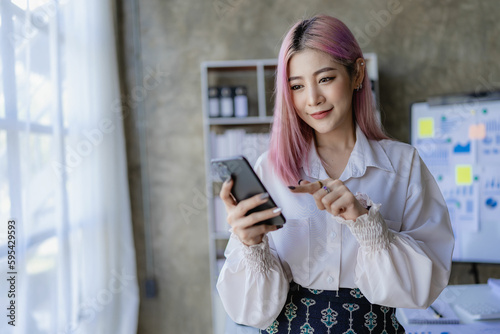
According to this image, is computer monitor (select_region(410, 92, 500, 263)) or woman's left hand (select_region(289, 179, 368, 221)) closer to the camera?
woman's left hand (select_region(289, 179, 368, 221))

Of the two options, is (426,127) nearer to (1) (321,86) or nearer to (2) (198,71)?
(2) (198,71)

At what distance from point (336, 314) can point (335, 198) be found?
1.25 ft

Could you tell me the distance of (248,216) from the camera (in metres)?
0.99

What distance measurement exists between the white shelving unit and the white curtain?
2.04 ft

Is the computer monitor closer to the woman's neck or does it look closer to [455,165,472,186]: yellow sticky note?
[455,165,472,186]: yellow sticky note

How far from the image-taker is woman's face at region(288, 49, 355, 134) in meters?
1.14

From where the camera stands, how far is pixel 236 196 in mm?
1014

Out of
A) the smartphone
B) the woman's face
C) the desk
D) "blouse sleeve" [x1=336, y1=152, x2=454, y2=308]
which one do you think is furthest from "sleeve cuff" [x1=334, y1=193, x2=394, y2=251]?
the desk

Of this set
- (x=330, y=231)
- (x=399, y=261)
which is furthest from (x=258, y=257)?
(x=399, y=261)

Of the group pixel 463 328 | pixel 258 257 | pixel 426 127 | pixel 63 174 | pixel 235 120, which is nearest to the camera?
pixel 258 257

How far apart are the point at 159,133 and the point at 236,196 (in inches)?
93.7

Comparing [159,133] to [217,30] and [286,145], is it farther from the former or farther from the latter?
[286,145]

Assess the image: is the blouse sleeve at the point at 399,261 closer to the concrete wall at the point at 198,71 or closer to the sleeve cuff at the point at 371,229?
the sleeve cuff at the point at 371,229

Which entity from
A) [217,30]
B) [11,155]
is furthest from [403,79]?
[11,155]
